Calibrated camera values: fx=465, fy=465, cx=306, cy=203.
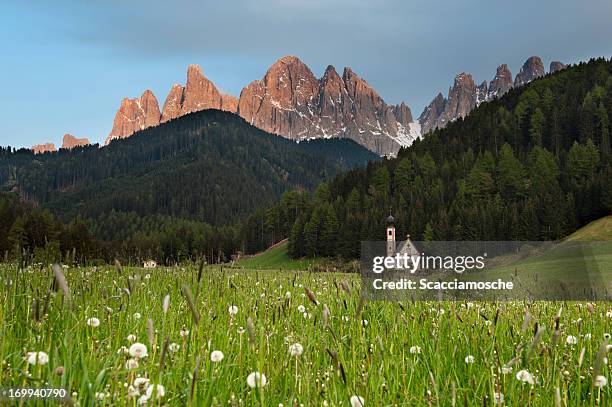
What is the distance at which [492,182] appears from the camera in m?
111

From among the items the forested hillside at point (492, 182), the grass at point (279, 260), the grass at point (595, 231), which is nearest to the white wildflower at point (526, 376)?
the grass at point (595, 231)

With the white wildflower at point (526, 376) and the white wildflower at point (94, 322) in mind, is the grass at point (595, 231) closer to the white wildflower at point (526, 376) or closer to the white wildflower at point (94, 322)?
the white wildflower at point (526, 376)

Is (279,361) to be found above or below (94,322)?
below

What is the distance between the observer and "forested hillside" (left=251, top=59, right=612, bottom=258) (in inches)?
3521

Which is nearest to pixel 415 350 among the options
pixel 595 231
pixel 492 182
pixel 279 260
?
pixel 595 231

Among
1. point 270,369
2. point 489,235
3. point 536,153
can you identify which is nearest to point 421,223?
point 489,235

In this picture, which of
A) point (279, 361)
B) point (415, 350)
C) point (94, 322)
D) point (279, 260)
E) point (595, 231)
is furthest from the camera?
point (279, 260)

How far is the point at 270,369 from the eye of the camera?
9.95 feet

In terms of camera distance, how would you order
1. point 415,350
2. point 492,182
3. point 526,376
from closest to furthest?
point 526,376, point 415,350, point 492,182

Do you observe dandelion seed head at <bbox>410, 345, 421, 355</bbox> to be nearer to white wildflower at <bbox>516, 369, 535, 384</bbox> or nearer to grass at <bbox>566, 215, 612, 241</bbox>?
white wildflower at <bbox>516, 369, 535, 384</bbox>

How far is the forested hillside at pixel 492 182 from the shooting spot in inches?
3521

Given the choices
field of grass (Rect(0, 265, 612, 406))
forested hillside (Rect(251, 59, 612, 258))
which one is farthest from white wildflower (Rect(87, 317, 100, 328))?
forested hillside (Rect(251, 59, 612, 258))

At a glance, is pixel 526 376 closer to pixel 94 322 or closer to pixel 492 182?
pixel 94 322

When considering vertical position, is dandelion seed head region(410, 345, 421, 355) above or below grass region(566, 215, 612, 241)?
below
